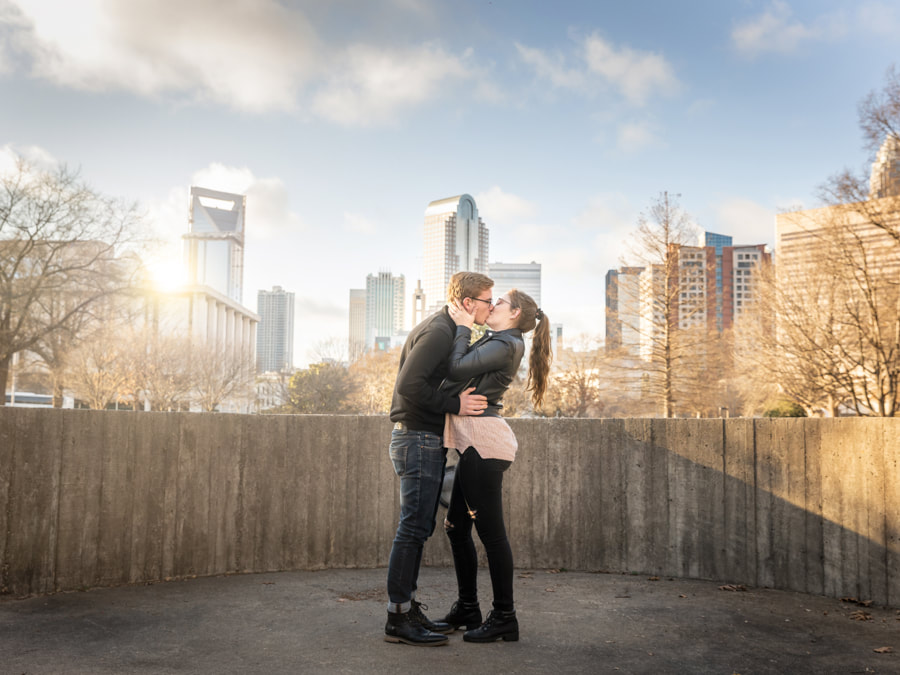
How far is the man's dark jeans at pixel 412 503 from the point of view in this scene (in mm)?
3795

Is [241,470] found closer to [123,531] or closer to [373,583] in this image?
[123,531]

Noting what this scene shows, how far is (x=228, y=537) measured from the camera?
578 cm

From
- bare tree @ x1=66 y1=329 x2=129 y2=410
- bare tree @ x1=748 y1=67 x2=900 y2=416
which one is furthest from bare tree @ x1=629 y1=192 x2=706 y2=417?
bare tree @ x1=66 y1=329 x2=129 y2=410

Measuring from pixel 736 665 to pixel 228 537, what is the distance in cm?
397

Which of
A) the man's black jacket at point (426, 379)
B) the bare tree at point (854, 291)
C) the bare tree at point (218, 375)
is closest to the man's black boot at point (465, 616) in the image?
the man's black jacket at point (426, 379)

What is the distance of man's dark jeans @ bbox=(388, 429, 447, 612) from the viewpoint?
3795 mm

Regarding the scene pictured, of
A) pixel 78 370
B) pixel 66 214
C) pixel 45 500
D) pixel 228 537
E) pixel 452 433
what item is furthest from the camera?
pixel 78 370

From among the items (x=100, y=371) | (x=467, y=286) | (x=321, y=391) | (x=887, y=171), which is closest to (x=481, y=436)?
(x=467, y=286)

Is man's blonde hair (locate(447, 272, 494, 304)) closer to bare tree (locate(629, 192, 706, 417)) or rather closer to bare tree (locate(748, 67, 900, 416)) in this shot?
bare tree (locate(748, 67, 900, 416))

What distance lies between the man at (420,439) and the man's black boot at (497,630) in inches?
6.6

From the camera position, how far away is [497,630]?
386cm

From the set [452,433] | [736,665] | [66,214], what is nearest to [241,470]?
[452,433]

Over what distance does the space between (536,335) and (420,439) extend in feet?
3.14

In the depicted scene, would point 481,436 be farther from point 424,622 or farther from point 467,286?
point 424,622
